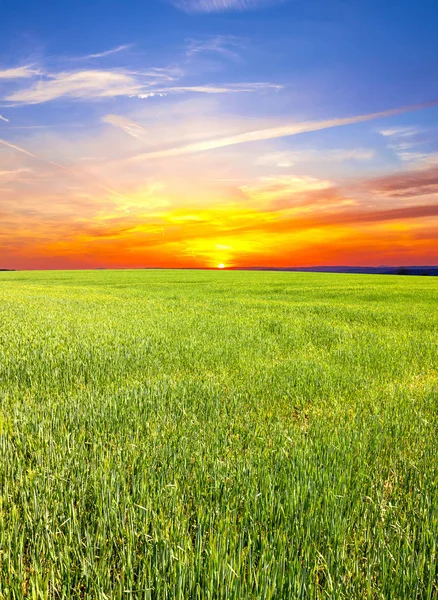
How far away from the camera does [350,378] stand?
7.96 metres

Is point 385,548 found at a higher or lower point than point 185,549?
lower

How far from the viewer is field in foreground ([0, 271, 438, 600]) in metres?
2.56

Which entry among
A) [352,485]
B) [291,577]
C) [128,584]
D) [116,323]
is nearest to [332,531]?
[291,577]

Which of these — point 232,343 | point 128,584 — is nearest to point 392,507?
point 128,584

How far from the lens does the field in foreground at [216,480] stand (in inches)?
101

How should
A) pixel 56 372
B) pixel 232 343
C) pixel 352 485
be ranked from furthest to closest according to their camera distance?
1. pixel 232 343
2. pixel 56 372
3. pixel 352 485

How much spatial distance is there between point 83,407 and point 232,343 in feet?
18.6

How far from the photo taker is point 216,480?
351 cm

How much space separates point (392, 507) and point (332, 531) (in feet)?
2.29

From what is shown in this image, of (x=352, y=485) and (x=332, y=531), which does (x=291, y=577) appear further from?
(x=352, y=485)

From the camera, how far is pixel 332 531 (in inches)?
117

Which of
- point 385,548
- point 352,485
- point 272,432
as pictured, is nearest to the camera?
point 385,548

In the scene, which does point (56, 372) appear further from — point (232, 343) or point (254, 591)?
point (254, 591)

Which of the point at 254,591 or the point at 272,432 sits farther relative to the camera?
the point at 272,432
